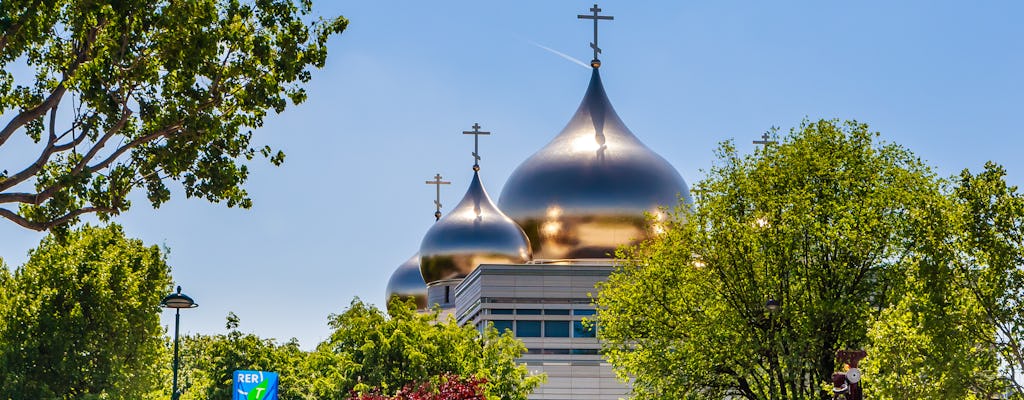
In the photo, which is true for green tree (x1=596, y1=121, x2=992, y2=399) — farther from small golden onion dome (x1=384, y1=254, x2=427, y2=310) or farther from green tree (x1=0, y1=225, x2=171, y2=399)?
small golden onion dome (x1=384, y1=254, x2=427, y2=310)

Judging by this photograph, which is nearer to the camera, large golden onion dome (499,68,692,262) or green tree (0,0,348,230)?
green tree (0,0,348,230)

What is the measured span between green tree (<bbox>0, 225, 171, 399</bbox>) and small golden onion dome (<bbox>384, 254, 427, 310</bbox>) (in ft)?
129

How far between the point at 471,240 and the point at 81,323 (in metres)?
29.7

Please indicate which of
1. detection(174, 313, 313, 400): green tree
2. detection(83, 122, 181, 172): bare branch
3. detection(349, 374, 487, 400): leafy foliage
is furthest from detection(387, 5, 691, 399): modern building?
detection(83, 122, 181, 172): bare branch

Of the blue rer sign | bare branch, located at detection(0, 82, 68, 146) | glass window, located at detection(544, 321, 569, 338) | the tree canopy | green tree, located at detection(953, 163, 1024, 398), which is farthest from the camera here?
glass window, located at detection(544, 321, 569, 338)

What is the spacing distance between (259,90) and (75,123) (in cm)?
233

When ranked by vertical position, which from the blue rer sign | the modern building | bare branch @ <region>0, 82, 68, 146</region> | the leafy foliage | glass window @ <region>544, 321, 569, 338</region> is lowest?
the leafy foliage

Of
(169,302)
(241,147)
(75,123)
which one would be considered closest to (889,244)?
(169,302)

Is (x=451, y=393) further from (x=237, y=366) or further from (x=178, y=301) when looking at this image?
(x=237, y=366)

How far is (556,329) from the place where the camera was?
66.2 m

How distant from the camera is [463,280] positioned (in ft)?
236

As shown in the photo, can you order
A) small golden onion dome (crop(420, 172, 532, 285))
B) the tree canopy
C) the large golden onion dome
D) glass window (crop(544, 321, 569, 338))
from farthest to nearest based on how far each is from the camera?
1. small golden onion dome (crop(420, 172, 532, 285))
2. the large golden onion dome
3. glass window (crop(544, 321, 569, 338))
4. the tree canopy

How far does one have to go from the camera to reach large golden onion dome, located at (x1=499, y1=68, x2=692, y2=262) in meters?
67.8

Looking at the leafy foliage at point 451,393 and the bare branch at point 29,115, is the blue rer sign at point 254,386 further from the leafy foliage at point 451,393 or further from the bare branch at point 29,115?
the bare branch at point 29,115
